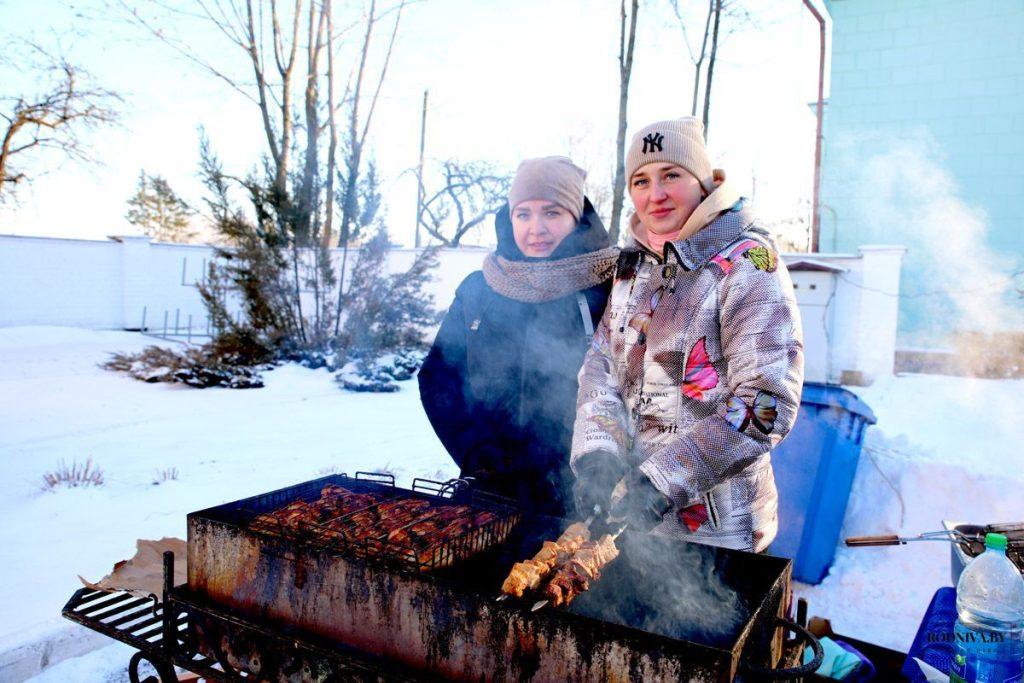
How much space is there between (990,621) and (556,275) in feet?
6.52

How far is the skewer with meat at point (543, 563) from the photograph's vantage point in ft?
6.03

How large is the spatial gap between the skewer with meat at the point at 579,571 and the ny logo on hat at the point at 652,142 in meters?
1.34

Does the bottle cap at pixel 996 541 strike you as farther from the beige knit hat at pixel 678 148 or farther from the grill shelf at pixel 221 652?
the grill shelf at pixel 221 652

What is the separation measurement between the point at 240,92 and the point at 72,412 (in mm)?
14901

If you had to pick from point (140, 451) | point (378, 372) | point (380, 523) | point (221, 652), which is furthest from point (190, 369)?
point (380, 523)

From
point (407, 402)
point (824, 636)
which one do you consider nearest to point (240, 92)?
point (407, 402)

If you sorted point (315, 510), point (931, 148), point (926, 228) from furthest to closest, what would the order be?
point (931, 148) < point (926, 228) < point (315, 510)

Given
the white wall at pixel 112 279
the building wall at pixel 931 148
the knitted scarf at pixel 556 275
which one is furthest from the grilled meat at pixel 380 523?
the white wall at pixel 112 279

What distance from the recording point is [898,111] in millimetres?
13734

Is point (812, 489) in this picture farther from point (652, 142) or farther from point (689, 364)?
point (652, 142)

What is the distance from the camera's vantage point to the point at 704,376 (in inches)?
81.0

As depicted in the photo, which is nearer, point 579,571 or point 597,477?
point 579,571

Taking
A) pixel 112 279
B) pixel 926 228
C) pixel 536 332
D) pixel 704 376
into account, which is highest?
pixel 926 228

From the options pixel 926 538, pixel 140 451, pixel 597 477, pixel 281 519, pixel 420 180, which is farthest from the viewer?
pixel 420 180
